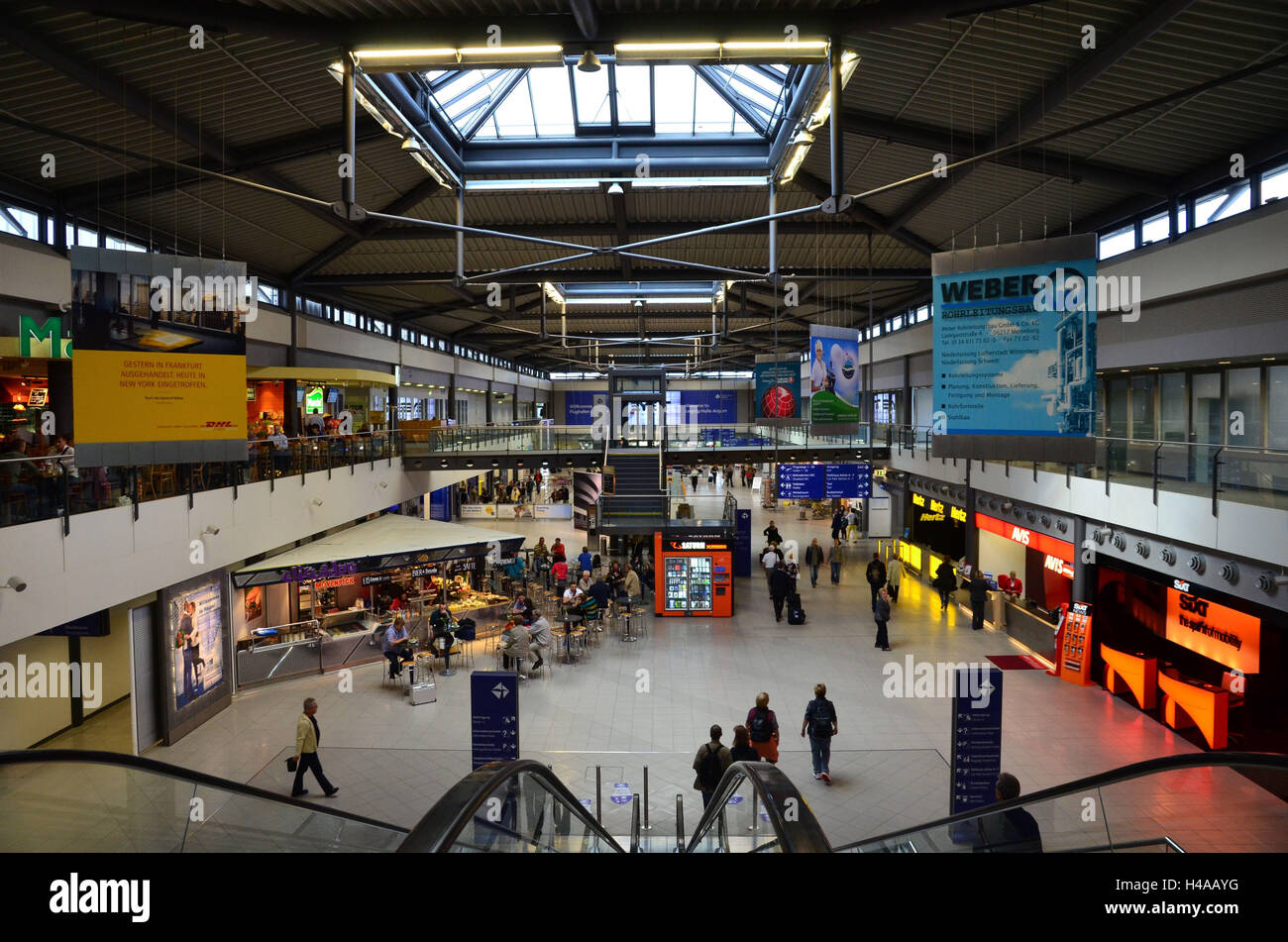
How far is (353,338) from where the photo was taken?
26.5 meters

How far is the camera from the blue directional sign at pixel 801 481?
19.7 metres

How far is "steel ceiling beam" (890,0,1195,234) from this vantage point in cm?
865

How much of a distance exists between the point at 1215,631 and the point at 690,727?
7.84 metres

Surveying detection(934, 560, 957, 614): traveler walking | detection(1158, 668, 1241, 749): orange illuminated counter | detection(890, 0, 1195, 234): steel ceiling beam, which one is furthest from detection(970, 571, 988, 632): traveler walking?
detection(890, 0, 1195, 234): steel ceiling beam

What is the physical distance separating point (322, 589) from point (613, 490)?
30.1ft

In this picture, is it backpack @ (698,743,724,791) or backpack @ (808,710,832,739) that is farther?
backpack @ (808,710,832,739)

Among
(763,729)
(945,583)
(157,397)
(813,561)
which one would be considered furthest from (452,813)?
(813,561)

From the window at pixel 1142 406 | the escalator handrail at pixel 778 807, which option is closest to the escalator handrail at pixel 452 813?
the escalator handrail at pixel 778 807

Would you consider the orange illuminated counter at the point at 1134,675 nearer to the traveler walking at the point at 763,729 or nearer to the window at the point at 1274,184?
the traveler walking at the point at 763,729

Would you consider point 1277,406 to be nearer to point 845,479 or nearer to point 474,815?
point 845,479

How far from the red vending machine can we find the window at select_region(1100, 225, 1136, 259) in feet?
34.5

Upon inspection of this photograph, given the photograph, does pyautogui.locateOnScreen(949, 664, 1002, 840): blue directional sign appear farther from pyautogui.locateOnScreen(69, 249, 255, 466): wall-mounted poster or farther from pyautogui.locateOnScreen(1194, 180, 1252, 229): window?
pyautogui.locateOnScreen(69, 249, 255, 466): wall-mounted poster
